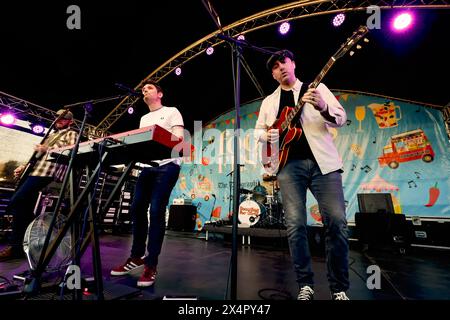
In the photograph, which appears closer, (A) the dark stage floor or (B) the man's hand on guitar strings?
(B) the man's hand on guitar strings

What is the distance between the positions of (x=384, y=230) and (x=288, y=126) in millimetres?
3633

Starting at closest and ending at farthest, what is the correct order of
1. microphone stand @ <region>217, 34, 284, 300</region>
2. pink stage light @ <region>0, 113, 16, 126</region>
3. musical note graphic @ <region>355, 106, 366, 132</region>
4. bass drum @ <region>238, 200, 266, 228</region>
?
1. microphone stand @ <region>217, 34, 284, 300</region>
2. bass drum @ <region>238, 200, 266, 228</region>
3. pink stage light @ <region>0, 113, 16, 126</region>
4. musical note graphic @ <region>355, 106, 366, 132</region>

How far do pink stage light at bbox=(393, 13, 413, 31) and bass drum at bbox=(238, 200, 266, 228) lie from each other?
421 cm

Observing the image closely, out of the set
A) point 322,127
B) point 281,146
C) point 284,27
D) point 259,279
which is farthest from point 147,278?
point 284,27

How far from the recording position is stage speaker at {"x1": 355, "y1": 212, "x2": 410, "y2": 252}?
391 cm

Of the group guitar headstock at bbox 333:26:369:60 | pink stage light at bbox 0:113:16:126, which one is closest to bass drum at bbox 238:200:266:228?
guitar headstock at bbox 333:26:369:60

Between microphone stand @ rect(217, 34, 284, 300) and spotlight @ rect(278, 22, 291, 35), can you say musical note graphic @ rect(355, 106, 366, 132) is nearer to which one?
spotlight @ rect(278, 22, 291, 35)

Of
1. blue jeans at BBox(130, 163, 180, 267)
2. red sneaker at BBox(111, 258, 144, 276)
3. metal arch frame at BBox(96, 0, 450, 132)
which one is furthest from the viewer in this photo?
metal arch frame at BBox(96, 0, 450, 132)

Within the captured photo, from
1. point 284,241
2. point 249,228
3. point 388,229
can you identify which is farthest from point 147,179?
point 388,229

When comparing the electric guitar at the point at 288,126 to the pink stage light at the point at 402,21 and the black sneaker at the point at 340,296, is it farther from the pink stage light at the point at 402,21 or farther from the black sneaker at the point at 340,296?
the pink stage light at the point at 402,21

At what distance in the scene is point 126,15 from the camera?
390cm

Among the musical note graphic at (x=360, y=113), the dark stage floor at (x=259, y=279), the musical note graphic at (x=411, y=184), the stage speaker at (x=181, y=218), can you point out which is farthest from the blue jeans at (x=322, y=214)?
the stage speaker at (x=181, y=218)
